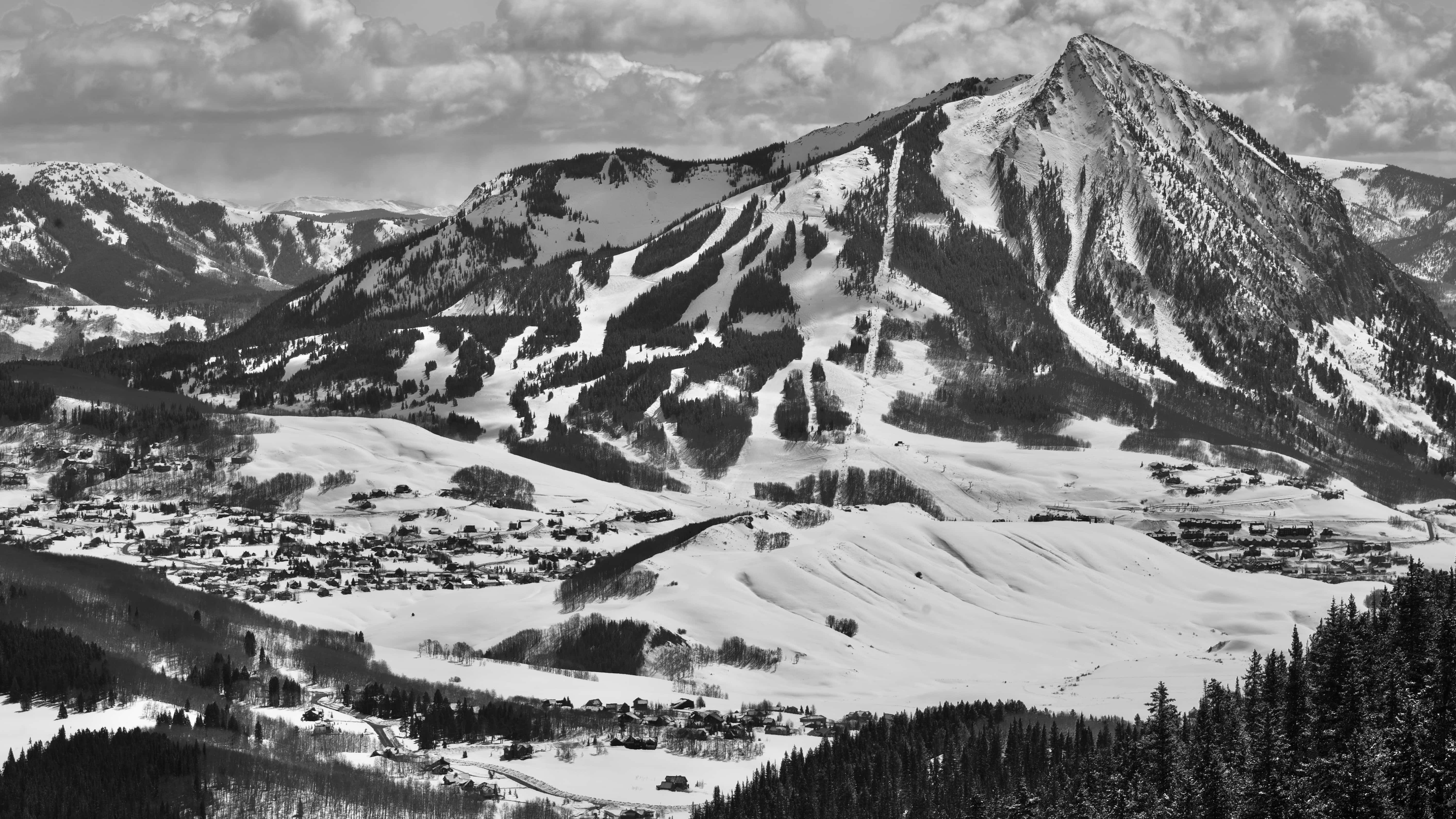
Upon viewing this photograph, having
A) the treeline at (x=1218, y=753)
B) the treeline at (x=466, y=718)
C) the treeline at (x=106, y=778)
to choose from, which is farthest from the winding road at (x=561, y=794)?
the treeline at (x=106, y=778)

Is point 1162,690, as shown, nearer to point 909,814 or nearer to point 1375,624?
point 909,814

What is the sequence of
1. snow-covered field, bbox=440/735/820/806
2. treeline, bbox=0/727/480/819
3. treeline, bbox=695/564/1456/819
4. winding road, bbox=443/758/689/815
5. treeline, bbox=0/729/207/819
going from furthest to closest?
snow-covered field, bbox=440/735/820/806 < winding road, bbox=443/758/689/815 < treeline, bbox=0/727/480/819 < treeline, bbox=0/729/207/819 < treeline, bbox=695/564/1456/819

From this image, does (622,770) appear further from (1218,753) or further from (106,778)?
(1218,753)

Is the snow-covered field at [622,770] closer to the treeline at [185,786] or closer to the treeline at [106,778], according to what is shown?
the treeline at [185,786]

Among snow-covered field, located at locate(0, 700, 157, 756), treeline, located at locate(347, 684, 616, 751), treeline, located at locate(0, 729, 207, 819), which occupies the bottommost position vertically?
treeline, located at locate(0, 729, 207, 819)

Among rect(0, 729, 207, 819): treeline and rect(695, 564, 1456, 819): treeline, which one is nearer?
rect(695, 564, 1456, 819): treeline

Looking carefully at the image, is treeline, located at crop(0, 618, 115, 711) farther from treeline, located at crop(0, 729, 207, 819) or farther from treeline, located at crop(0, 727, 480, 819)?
treeline, located at crop(0, 729, 207, 819)

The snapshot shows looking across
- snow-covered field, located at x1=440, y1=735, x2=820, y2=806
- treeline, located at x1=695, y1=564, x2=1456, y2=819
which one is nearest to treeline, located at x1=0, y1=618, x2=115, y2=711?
snow-covered field, located at x1=440, y1=735, x2=820, y2=806

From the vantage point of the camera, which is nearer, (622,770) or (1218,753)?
(1218,753)

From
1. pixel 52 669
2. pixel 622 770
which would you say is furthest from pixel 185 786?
pixel 622 770
